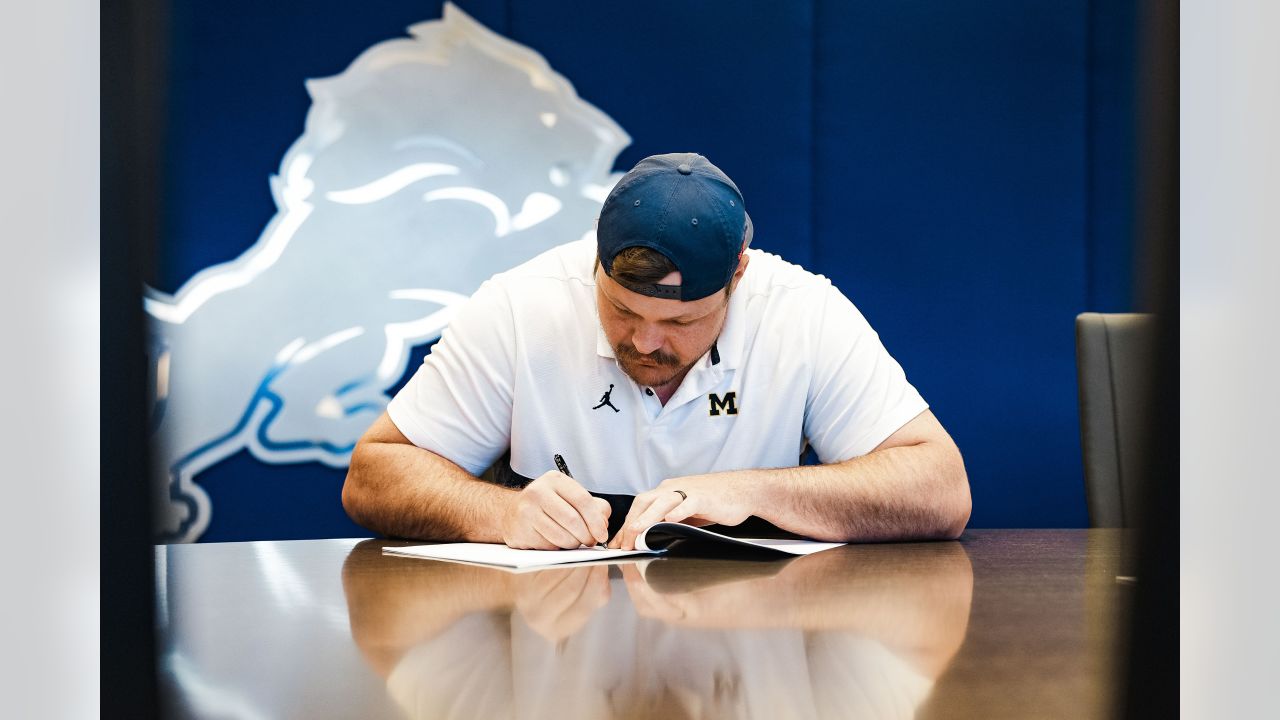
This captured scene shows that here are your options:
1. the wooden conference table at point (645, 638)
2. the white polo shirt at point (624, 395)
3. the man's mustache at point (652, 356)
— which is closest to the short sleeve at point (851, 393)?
the white polo shirt at point (624, 395)

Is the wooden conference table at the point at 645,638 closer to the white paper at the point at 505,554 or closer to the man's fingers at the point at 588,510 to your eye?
the white paper at the point at 505,554

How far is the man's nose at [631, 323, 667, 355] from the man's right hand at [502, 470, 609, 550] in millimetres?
342

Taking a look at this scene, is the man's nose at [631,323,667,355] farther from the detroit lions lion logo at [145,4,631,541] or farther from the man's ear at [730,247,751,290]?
the detroit lions lion logo at [145,4,631,541]

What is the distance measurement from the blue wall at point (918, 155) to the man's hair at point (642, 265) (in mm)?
1865

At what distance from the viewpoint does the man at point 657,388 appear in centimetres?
151

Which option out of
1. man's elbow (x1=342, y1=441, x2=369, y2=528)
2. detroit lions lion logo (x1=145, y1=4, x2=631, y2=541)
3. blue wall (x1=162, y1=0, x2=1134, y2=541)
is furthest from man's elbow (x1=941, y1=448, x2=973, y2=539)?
detroit lions lion logo (x1=145, y1=4, x2=631, y2=541)

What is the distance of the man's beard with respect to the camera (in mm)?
1667

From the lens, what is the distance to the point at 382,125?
10.8 feet

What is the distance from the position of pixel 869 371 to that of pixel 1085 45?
7.03 feet

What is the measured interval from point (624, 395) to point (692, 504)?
434 mm

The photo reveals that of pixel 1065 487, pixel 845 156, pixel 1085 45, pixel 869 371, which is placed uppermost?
pixel 1085 45

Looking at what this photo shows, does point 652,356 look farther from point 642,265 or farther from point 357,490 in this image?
point 357,490
